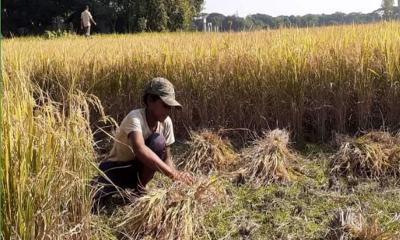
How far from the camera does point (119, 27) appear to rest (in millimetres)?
24047

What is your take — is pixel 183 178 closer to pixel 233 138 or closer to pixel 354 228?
pixel 354 228

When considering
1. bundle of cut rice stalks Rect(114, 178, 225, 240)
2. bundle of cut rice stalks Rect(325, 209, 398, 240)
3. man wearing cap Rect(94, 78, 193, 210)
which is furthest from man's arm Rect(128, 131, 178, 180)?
bundle of cut rice stalks Rect(325, 209, 398, 240)

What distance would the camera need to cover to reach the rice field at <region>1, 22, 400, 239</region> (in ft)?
6.15

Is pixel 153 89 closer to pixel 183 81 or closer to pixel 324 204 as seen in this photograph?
pixel 324 204

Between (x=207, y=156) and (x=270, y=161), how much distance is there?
0.51 metres

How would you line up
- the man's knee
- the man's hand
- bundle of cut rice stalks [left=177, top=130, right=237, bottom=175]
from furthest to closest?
bundle of cut rice stalks [left=177, top=130, right=237, bottom=175] < the man's knee < the man's hand

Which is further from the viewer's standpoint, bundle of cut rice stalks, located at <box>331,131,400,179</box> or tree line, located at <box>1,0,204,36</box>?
tree line, located at <box>1,0,204,36</box>

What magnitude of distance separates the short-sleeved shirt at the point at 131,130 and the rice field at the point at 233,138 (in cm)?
20

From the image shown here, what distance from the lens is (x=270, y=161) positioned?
11.8 feet

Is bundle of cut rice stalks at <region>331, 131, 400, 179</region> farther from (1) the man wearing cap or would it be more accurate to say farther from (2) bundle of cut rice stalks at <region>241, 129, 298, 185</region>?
(1) the man wearing cap

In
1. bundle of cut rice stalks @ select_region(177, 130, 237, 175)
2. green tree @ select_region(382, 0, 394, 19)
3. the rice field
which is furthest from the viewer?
green tree @ select_region(382, 0, 394, 19)

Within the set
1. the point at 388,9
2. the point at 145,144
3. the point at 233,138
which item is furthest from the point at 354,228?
the point at 388,9

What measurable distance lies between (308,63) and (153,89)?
195cm

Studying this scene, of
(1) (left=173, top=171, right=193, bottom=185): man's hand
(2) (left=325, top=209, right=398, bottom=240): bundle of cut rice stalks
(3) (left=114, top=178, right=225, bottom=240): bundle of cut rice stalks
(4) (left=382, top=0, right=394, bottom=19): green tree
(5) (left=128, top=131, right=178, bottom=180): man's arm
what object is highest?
(4) (left=382, top=0, right=394, bottom=19): green tree
